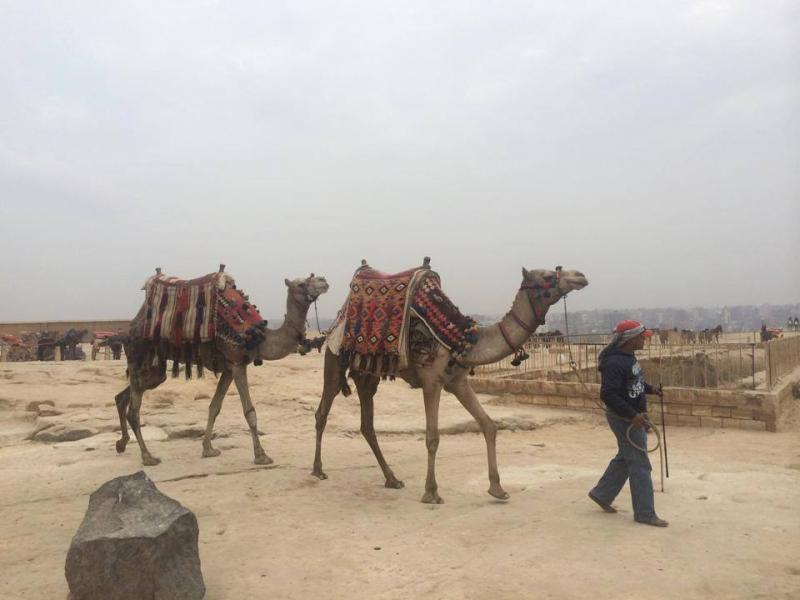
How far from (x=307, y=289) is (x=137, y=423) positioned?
288 cm

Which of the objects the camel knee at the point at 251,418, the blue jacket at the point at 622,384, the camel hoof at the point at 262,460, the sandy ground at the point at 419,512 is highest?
the blue jacket at the point at 622,384

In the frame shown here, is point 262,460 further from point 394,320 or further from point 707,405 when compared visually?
point 707,405

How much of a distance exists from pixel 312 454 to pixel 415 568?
442 centimetres

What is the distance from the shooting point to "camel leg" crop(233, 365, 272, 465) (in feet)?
25.9

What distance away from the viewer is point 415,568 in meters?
4.48

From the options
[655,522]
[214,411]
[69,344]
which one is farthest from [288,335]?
[69,344]

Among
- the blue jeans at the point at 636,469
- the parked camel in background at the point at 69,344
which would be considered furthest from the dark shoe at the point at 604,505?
the parked camel in background at the point at 69,344

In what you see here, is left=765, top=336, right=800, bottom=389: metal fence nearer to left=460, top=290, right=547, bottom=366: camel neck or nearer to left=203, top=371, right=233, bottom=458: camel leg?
left=460, top=290, right=547, bottom=366: camel neck

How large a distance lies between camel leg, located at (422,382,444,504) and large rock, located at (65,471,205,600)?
285 cm

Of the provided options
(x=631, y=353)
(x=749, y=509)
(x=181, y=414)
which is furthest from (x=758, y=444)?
(x=181, y=414)

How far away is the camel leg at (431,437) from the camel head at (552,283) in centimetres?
140

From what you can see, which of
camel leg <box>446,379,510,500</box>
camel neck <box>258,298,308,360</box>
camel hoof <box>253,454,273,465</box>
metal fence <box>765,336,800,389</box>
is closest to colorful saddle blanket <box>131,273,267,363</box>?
camel neck <box>258,298,308,360</box>

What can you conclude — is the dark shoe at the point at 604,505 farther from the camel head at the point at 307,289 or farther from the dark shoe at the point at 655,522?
the camel head at the point at 307,289

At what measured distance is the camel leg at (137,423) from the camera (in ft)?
25.5
